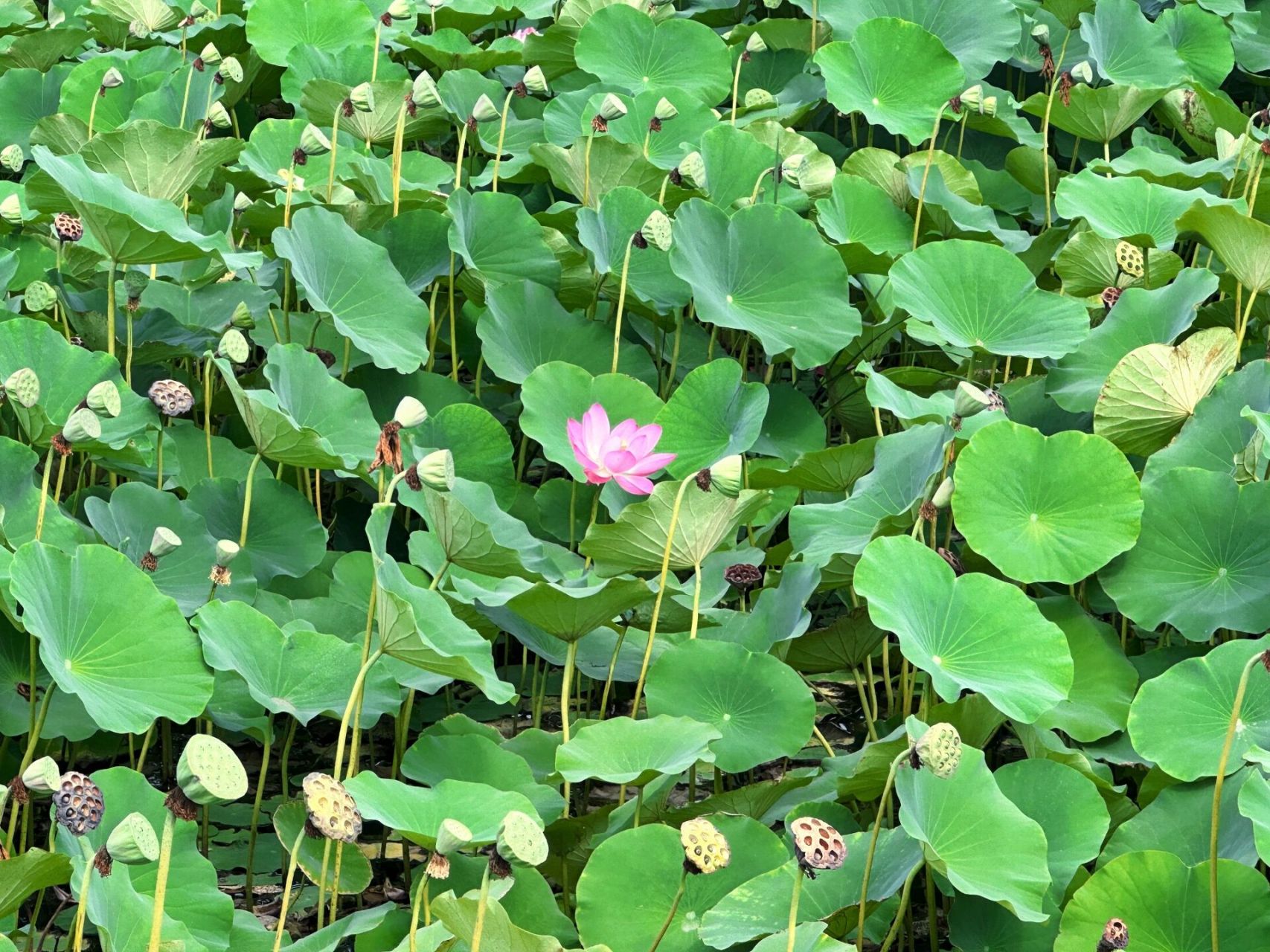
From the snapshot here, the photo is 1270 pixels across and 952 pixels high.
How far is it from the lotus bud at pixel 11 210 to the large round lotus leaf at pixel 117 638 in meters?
0.85

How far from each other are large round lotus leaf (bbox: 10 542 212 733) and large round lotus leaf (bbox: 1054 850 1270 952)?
2.79 feet

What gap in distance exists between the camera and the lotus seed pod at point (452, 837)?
106cm

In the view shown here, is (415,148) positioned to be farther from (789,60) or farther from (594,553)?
(594,553)

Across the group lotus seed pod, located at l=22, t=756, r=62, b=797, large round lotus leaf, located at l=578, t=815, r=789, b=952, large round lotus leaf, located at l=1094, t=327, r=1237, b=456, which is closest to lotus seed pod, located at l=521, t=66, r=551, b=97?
large round lotus leaf, located at l=1094, t=327, r=1237, b=456

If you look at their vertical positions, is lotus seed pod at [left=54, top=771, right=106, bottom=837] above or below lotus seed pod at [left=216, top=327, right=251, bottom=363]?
above

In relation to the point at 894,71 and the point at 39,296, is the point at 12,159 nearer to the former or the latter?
the point at 39,296

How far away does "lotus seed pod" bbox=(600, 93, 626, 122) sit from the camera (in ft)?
7.27

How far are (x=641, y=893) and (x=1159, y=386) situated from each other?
0.93m

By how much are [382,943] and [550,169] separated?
4.46 ft

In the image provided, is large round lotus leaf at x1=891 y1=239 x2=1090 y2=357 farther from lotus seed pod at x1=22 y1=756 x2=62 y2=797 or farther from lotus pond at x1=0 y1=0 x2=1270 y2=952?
lotus seed pod at x1=22 y1=756 x2=62 y2=797

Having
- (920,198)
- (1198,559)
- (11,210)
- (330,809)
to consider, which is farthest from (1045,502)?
(11,210)

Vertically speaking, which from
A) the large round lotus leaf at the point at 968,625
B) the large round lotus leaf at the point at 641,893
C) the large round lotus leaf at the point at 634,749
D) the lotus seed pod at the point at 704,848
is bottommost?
the large round lotus leaf at the point at 641,893

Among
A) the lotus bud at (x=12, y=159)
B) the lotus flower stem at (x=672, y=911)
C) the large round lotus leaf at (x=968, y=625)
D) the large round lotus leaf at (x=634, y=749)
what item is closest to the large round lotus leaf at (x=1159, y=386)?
the large round lotus leaf at (x=968, y=625)

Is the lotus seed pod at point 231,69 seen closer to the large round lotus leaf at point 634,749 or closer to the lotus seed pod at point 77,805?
the large round lotus leaf at point 634,749
